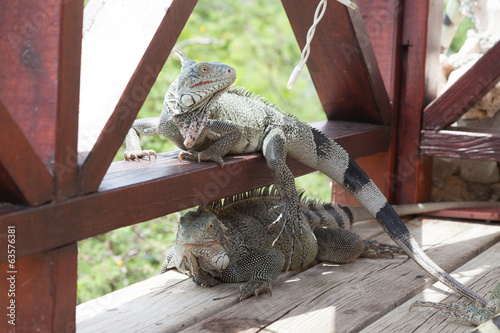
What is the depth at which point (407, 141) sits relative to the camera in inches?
181

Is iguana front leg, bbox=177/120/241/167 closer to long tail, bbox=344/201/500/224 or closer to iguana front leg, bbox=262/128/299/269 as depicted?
iguana front leg, bbox=262/128/299/269

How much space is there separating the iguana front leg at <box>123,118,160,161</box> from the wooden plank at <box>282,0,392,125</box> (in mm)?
1179

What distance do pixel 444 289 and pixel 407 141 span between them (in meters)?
1.62

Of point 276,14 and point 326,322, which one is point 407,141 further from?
point 276,14

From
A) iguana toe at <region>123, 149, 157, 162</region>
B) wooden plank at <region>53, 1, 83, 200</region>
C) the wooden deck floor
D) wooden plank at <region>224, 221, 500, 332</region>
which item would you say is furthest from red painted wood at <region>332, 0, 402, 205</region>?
wooden plank at <region>53, 1, 83, 200</region>

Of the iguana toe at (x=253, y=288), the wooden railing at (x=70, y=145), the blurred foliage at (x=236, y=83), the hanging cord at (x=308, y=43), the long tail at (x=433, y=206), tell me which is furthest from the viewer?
the blurred foliage at (x=236, y=83)

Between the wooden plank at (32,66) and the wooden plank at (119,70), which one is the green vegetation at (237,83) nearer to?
the wooden plank at (119,70)

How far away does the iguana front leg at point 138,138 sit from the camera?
2.95m

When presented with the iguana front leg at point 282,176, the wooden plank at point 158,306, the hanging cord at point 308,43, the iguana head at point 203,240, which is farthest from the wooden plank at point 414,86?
the iguana head at point 203,240

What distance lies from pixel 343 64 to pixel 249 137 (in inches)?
46.6

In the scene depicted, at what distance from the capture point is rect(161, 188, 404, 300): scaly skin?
3066mm

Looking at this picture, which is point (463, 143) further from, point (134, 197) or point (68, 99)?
point (68, 99)

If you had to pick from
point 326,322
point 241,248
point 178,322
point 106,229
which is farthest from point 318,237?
point 106,229

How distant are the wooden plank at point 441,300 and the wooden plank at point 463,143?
0.74 meters
